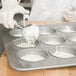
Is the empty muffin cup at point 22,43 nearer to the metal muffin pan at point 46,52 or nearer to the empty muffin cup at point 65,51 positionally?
the metal muffin pan at point 46,52

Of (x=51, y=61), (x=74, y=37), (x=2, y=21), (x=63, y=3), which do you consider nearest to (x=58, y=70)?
(x=51, y=61)

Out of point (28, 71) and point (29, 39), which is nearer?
point (28, 71)

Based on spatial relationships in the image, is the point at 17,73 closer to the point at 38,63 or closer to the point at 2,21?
the point at 38,63

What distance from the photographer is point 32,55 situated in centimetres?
117

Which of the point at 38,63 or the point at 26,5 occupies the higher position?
the point at 38,63

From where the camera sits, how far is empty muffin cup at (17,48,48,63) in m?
1.11

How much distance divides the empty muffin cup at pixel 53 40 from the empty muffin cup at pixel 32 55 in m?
0.15

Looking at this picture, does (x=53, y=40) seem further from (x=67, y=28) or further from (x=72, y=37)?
(x=67, y=28)

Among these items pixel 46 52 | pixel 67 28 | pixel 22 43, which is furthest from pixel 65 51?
pixel 67 28

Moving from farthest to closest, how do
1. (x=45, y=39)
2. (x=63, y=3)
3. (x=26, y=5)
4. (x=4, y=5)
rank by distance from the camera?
(x=26, y=5) < (x=63, y=3) < (x=4, y=5) < (x=45, y=39)

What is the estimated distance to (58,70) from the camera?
989mm

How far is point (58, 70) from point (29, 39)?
33cm

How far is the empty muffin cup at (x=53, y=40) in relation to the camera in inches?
52.5

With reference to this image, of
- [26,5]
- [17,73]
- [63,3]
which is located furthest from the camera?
[26,5]
